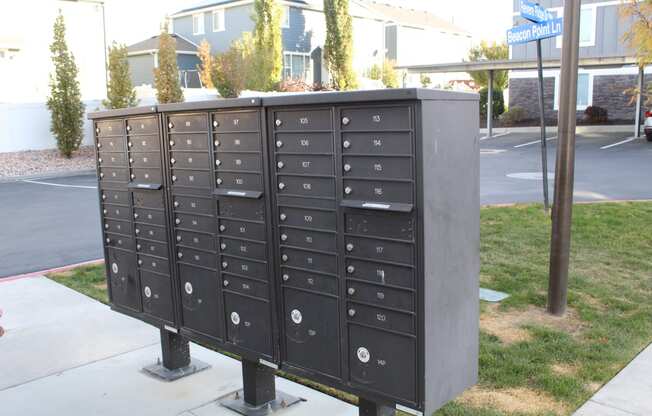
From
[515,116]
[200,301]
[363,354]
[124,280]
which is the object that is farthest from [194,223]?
[515,116]

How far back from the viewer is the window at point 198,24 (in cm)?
3944

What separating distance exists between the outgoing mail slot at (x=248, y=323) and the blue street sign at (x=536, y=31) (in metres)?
4.90

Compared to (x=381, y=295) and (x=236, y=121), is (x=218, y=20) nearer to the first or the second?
(x=236, y=121)

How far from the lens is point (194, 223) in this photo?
387cm

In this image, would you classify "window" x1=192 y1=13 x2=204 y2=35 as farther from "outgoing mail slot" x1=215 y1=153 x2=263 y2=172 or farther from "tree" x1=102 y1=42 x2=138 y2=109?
"outgoing mail slot" x1=215 y1=153 x2=263 y2=172

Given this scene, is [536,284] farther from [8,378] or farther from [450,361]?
[8,378]

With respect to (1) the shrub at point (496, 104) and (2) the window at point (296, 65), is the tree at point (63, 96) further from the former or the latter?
(1) the shrub at point (496, 104)

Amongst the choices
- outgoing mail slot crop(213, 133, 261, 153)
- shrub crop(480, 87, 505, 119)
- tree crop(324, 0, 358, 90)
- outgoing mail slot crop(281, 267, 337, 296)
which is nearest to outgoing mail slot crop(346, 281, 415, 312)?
outgoing mail slot crop(281, 267, 337, 296)

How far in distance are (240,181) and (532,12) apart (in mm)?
4686

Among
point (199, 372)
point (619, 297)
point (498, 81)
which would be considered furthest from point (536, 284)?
point (498, 81)

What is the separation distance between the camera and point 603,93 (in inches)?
1073

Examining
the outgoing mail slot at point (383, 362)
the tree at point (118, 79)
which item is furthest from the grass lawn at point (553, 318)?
the tree at point (118, 79)

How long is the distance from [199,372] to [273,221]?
171cm

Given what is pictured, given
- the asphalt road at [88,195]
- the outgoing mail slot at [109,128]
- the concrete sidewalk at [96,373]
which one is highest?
the outgoing mail slot at [109,128]
